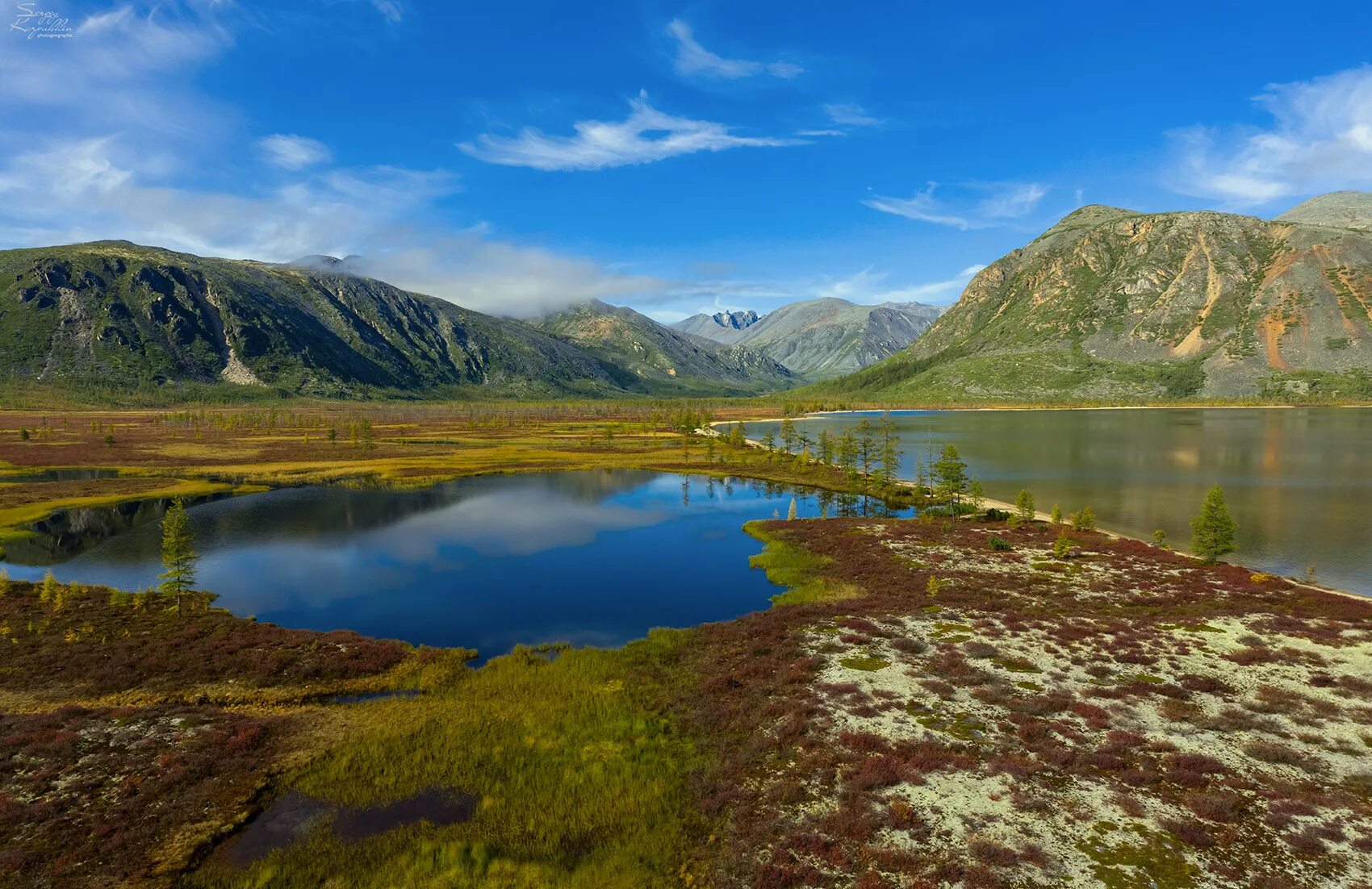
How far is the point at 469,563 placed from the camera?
6675cm

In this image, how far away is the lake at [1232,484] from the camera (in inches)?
2746

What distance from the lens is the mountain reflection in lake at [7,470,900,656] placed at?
1991 inches

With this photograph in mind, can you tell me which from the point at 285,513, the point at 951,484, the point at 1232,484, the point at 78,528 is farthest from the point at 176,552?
the point at 1232,484

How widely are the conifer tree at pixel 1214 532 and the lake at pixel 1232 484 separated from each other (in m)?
5.20

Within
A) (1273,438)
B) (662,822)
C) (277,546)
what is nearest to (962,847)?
(662,822)

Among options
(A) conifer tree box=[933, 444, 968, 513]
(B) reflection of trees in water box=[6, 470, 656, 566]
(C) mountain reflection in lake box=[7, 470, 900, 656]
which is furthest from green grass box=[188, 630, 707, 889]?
(A) conifer tree box=[933, 444, 968, 513]

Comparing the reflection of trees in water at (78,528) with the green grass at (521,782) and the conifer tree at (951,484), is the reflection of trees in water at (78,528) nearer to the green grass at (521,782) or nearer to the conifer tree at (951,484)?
the green grass at (521,782)

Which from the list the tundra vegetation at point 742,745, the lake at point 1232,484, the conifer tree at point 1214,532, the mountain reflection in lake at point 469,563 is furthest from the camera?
the lake at point 1232,484

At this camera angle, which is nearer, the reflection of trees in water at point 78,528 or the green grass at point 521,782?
the green grass at point 521,782

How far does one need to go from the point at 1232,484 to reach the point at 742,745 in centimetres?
12474

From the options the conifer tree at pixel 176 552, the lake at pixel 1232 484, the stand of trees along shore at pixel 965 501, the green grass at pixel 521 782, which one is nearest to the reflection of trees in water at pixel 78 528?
the conifer tree at pixel 176 552

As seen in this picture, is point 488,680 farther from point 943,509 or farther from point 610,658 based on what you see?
point 943,509

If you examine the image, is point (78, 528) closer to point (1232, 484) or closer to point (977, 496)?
point (977, 496)

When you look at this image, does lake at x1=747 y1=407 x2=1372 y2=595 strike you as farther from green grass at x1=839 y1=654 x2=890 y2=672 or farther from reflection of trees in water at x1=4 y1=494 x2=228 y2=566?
reflection of trees in water at x1=4 y1=494 x2=228 y2=566
